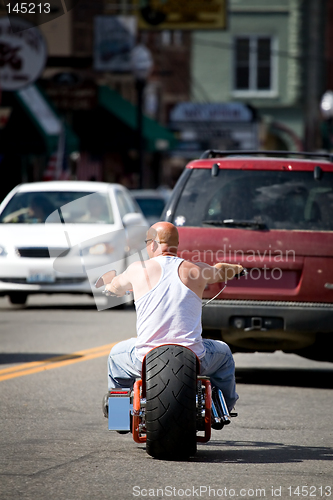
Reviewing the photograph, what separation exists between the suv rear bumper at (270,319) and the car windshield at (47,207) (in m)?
7.08

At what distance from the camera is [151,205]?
26.1 m

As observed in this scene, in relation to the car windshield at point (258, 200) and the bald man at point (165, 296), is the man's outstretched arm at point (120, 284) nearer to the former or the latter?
the bald man at point (165, 296)

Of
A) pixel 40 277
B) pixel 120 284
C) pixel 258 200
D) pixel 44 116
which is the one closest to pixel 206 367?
pixel 120 284

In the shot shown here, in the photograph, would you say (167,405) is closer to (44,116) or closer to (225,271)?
(225,271)

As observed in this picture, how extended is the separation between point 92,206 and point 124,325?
9.54 feet

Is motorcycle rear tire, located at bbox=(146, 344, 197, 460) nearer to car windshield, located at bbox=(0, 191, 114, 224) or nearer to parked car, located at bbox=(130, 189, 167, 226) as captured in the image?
car windshield, located at bbox=(0, 191, 114, 224)

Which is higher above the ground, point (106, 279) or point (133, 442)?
point (106, 279)

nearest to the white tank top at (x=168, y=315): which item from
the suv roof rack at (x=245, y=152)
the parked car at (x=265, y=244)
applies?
the parked car at (x=265, y=244)

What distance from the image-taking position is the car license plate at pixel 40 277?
50.5ft

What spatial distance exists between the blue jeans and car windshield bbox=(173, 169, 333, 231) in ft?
8.39

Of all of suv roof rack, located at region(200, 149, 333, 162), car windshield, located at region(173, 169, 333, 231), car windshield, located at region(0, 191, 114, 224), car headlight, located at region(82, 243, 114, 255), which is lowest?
car headlight, located at region(82, 243, 114, 255)

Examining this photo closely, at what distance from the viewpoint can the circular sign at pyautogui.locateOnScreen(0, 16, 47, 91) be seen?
958 inches

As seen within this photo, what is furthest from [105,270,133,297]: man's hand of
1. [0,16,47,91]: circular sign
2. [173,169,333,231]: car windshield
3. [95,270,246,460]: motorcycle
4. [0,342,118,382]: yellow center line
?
[0,16,47,91]: circular sign

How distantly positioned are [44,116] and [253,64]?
962 inches
